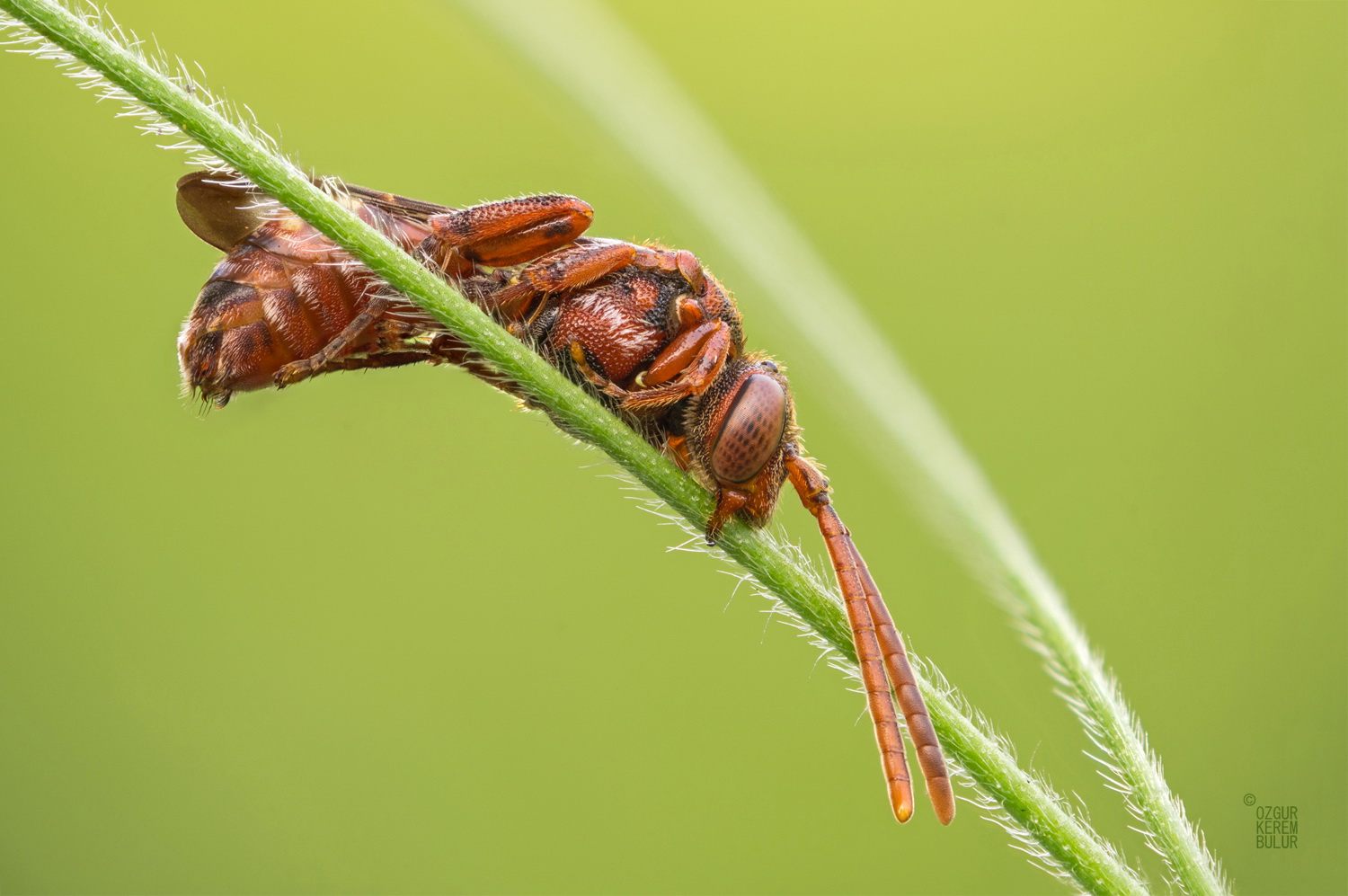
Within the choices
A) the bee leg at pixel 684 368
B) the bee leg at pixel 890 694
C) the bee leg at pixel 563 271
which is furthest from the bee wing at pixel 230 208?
the bee leg at pixel 890 694

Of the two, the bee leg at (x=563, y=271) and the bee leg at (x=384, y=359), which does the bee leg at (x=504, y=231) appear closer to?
the bee leg at (x=563, y=271)

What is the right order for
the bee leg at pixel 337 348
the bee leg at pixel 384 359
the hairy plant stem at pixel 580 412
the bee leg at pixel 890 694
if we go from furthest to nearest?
the bee leg at pixel 384 359 < the bee leg at pixel 337 348 < the bee leg at pixel 890 694 < the hairy plant stem at pixel 580 412

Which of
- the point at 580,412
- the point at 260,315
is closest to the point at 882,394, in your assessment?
the point at 580,412

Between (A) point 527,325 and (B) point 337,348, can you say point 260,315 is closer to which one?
(B) point 337,348

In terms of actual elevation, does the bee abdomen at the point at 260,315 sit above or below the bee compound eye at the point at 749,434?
above

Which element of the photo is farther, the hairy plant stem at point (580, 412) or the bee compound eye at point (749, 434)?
the bee compound eye at point (749, 434)

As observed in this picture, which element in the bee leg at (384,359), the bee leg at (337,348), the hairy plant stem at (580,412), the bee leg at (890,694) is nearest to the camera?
the hairy plant stem at (580,412)

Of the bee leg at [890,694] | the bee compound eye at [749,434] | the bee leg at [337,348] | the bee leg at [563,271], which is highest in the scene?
the bee leg at [563,271]

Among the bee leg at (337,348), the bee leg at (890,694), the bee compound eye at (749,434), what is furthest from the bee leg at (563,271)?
the bee leg at (890,694)

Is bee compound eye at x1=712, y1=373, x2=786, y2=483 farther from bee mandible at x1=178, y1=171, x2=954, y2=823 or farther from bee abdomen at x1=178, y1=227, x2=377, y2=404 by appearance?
bee abdomen at x1=178, y1=227, x2=377, y2=404

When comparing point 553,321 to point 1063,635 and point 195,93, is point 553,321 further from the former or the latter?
point 1063,635
